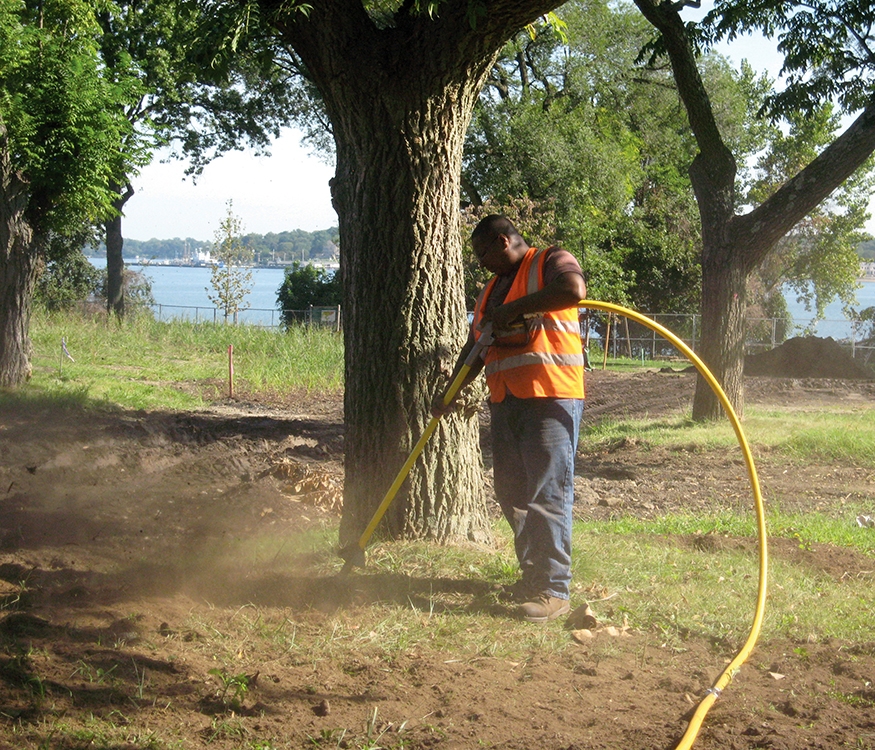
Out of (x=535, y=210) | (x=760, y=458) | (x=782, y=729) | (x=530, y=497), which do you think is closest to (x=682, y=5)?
(x=760, y=458)

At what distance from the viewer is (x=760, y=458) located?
10.5 m

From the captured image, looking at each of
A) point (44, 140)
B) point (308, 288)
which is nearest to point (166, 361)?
point (44, 140)

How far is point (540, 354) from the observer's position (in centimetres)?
457

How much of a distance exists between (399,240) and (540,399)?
1.32 meters

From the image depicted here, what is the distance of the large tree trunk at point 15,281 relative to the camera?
12617 mm

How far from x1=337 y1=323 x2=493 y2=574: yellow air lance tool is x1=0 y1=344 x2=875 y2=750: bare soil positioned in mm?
125

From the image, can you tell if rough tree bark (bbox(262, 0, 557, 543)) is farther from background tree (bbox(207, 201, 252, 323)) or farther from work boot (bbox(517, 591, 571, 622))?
background tree (bbox(207, 201, 252, 323))

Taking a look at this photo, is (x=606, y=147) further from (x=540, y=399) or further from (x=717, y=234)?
(x=540, y=399)

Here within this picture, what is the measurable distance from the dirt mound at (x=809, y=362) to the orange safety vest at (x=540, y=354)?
1822 centimetres

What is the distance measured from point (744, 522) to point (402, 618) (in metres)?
3.54

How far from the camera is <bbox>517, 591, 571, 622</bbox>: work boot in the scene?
4480mm

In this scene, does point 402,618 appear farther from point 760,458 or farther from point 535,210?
point 535,210

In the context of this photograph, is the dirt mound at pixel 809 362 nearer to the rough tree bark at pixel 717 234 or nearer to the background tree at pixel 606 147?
the background tree at pixel 606 147

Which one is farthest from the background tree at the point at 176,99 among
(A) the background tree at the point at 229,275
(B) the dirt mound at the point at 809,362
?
(B) the dirt mound at the point at 809,362
